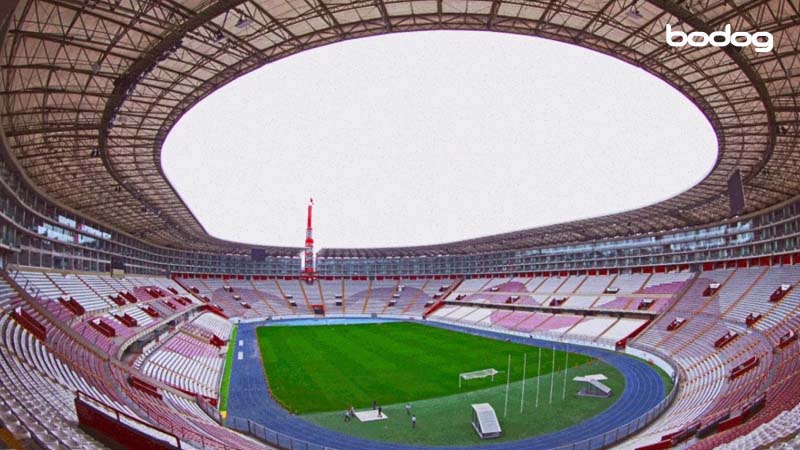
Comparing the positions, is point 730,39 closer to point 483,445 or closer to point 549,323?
point 483,445

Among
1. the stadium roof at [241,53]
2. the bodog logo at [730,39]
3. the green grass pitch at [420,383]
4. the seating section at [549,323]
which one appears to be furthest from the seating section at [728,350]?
the bodog logo at [730,39]

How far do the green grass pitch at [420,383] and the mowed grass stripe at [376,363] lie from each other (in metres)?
0.06

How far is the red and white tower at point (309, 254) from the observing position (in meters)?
75.1

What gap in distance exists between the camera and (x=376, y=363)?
36094 millimetres

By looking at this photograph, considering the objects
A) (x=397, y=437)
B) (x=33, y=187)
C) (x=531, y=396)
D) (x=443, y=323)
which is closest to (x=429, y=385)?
(x=531, y=396)

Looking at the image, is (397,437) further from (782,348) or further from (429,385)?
(782,348)

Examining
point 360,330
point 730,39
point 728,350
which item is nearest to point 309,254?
point 360,330

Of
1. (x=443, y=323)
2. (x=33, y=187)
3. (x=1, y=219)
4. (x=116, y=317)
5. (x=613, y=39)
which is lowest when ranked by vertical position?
(x=443, y=323)

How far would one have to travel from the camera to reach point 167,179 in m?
31.0

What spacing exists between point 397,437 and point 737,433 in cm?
1220

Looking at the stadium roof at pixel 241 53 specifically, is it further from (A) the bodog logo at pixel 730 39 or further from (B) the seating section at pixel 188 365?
(B) the seating section at pixel 188 365

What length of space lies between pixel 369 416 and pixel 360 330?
33076mm

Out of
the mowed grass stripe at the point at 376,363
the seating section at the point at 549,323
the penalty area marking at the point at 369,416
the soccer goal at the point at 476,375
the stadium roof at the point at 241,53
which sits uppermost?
the stadium roof at the point at 241,53

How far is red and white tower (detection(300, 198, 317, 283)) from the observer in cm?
7507
